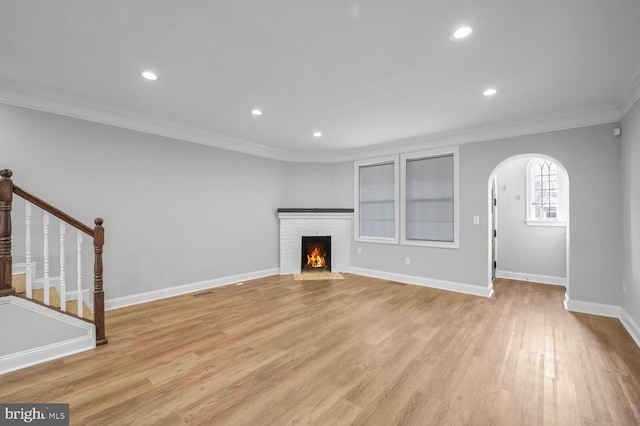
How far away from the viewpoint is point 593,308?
140 inches

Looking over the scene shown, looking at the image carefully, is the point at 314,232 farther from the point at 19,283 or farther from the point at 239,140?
the point at 19,283

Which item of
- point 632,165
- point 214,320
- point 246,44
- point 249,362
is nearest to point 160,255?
point 214,320

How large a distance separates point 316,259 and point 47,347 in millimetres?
4371

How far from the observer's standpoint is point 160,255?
4137mm

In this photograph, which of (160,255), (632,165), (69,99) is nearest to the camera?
(632,165)

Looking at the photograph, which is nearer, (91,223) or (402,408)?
(402,408)

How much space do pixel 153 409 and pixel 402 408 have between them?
5.35 ft

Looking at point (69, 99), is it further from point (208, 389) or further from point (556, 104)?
point (556, 104)

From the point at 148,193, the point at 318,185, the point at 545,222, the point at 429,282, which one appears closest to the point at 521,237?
the point at 545,222

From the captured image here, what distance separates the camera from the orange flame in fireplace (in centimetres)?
609

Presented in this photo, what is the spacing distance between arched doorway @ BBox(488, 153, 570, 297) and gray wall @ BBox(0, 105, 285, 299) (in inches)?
181

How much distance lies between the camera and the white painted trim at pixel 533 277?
4992 millimetres

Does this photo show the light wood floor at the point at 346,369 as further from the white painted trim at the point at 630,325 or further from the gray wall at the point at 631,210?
the gray wall at the point at 631,210

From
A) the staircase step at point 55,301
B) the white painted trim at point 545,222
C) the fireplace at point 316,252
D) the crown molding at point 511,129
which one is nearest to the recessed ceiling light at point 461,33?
the crown molding at point 511,129
